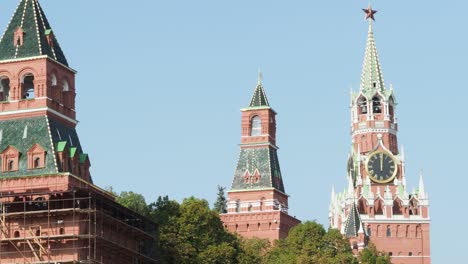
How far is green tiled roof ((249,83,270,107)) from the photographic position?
17062cm

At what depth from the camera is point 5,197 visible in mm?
107188

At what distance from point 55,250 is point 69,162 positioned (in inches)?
331

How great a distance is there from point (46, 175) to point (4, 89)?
9839 mm

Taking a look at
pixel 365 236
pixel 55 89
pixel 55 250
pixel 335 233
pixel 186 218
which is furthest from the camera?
pixel 365 236

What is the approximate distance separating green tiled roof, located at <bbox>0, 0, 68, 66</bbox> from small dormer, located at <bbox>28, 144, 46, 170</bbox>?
7916 mm

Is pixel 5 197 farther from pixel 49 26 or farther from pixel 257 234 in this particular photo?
pixel 257 234

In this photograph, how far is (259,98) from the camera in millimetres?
171125

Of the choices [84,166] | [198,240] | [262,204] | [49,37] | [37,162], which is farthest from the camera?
[262,204]

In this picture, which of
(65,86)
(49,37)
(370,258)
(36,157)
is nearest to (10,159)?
(36,157)

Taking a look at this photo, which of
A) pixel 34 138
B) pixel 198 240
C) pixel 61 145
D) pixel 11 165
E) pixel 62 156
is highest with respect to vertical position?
pixel 34 138

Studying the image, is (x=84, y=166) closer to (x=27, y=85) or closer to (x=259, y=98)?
(x=27, y=85)

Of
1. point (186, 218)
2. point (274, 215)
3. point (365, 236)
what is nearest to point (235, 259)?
point (186, 218)

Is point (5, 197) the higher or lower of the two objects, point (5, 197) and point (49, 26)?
the lower

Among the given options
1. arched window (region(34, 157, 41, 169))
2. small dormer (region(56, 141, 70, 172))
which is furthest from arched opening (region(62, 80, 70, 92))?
arched window (region(34, 157, 41, 169))
